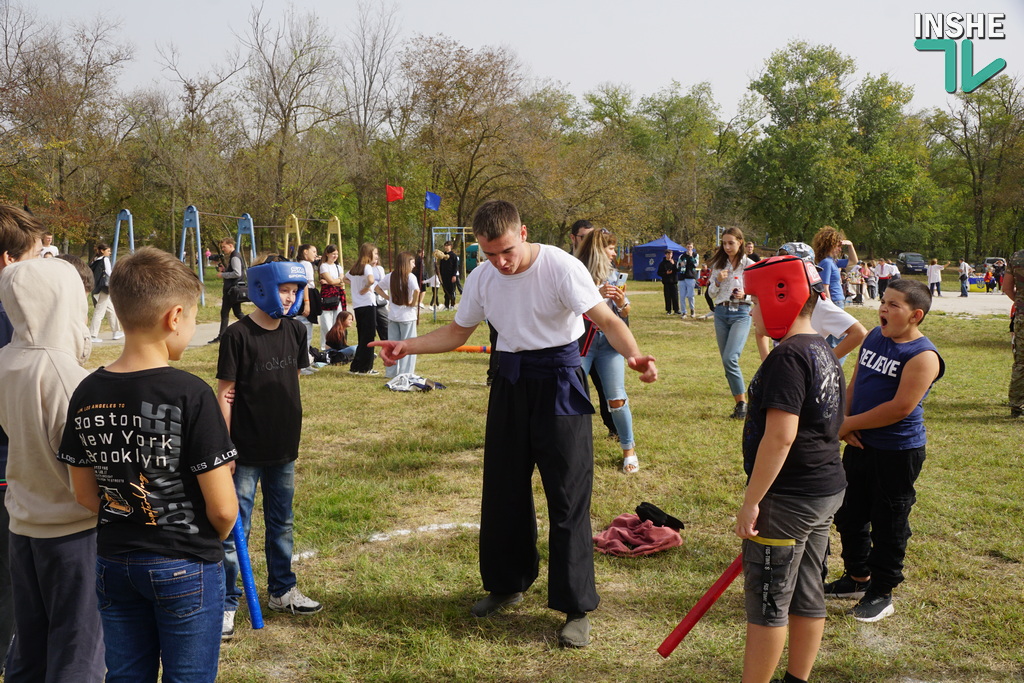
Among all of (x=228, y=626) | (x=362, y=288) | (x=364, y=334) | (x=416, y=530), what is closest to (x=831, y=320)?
(x=416, y=530)

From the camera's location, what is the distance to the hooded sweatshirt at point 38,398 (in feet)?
8.32

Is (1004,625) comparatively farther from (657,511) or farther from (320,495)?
(320,495)

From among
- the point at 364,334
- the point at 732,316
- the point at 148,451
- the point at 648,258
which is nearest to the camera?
the point at 148,451

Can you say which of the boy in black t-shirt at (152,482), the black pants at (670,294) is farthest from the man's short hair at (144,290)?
the black pants at (670,294)

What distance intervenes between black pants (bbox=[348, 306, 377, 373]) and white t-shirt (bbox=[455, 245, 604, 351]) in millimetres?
7799

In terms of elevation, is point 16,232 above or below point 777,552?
above

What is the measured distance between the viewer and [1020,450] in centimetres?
706

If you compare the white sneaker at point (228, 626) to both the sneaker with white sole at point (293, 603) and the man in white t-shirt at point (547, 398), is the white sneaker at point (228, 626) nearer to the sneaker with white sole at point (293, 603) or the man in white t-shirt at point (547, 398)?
the sneaker with white sole at point (293, 603)

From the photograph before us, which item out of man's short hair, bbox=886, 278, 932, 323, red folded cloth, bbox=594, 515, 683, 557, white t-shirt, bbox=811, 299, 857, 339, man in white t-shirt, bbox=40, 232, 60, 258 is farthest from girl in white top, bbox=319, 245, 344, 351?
man's short hair, bbox=886, 278, 932, 323

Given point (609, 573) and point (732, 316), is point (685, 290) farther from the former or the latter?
point (609, 573)

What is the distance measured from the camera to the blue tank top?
3.79 meters

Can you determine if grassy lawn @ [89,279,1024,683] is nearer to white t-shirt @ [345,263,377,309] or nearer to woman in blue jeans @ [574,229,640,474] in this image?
woman in blue jeans @ [574,229,640,474]

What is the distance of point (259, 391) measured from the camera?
357 centimetres

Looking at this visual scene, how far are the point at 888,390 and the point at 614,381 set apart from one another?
2.79 meters
